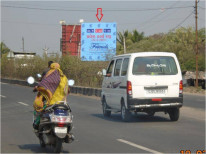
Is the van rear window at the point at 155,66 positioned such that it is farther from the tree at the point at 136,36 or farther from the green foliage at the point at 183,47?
the tree at the point at 136,36

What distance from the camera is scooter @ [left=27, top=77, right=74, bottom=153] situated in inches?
323

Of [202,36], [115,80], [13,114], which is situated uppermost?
[202,36]

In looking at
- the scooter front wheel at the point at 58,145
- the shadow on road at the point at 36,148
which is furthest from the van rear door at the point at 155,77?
the scooter front wheel at the point at 58,145

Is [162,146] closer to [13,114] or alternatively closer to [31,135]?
[31,135]

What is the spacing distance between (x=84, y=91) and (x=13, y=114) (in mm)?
14963

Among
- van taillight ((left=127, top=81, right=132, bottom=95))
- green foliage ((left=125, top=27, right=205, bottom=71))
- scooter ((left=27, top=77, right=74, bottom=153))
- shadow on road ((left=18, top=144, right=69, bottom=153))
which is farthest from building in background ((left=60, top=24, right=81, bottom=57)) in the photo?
scooter ((left=27, top=77, right=74, bottom=153))

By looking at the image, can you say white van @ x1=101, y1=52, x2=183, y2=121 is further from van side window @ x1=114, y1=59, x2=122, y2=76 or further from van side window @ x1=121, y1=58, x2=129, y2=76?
van side window @ x1=114, y1=59, x2=122, y2=76

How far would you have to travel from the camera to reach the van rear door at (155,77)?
14.6 metres

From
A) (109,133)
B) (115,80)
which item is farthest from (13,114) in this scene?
(109,133)

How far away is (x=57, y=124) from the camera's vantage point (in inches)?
324

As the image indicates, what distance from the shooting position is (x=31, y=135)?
11758 millimetres

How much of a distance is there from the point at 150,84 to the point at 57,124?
6.79 meters

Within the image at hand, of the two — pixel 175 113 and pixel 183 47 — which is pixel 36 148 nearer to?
pixel 175 113

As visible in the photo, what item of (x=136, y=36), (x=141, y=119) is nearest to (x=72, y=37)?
(x=136, y=36)
